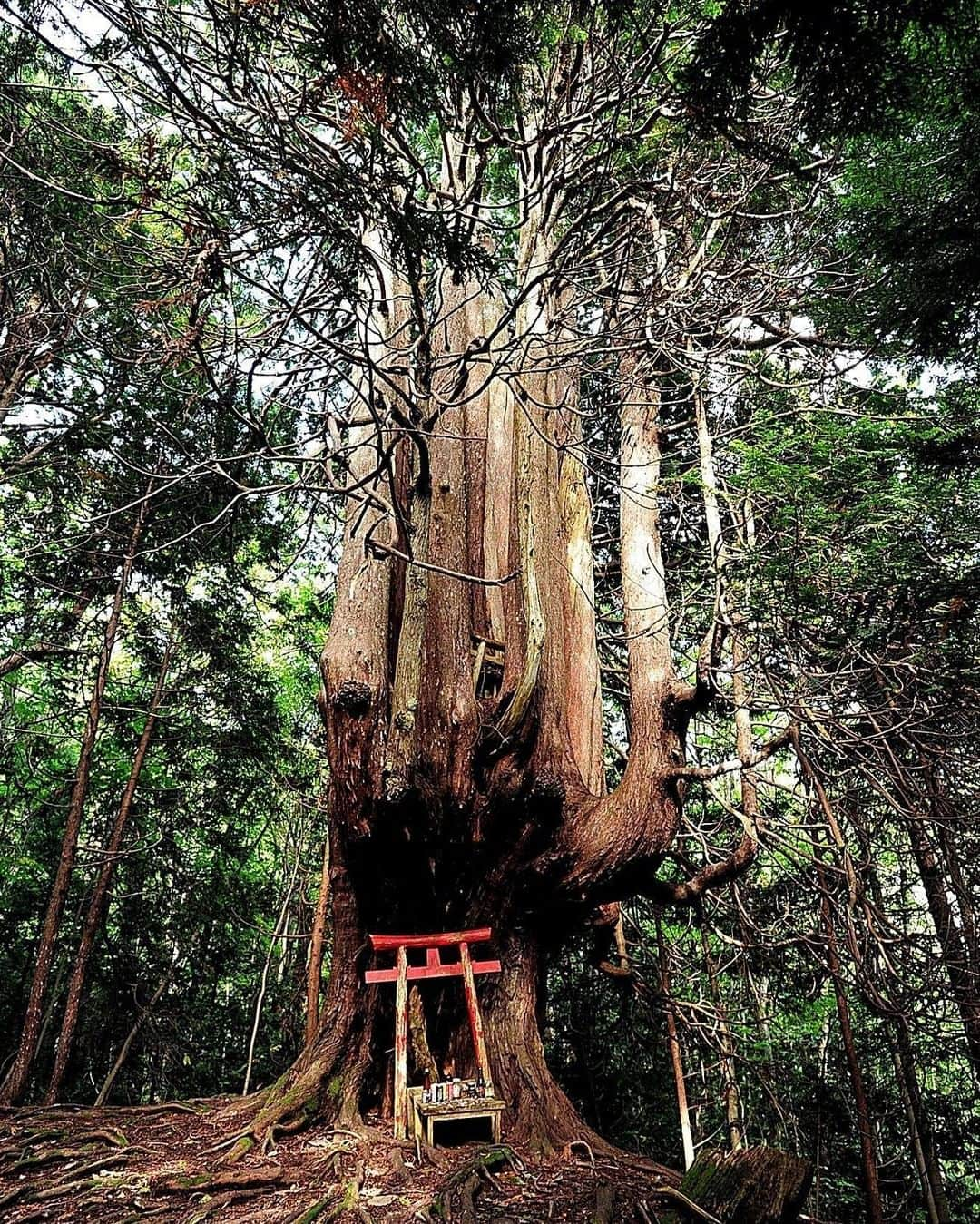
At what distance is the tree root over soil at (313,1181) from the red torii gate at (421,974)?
290 millimetres

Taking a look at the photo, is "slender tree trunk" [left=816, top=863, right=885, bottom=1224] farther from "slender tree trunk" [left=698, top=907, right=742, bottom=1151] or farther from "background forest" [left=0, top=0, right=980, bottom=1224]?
"slender tree trunk" [left=698, top=907, right=742, bottom=1151]

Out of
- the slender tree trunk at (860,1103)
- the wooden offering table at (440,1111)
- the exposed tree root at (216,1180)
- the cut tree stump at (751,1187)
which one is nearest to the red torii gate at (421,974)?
the wooden offering table at (440,1111)

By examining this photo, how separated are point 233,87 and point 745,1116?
739cm

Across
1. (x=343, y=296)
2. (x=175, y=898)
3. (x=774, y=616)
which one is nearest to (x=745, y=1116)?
(x=774, y=616)

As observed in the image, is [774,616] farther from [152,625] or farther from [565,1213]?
[152,625]

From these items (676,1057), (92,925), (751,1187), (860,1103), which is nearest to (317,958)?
(92,925)

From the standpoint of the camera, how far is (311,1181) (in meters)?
3.48

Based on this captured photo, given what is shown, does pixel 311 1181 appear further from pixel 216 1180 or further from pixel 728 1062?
pixel 728 1062

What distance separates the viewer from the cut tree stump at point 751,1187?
177 centimetres

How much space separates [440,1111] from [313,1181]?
0.62 m

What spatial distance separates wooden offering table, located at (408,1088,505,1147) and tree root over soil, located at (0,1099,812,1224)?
0.08 metres

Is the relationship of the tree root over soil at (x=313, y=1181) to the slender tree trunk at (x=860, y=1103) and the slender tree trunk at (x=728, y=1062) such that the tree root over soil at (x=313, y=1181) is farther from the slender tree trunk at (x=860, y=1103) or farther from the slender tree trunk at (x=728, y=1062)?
the slender tree trunk at (x=860, y=1103)

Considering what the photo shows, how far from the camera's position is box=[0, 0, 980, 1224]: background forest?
9.91 feet

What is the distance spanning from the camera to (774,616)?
15.9ft
